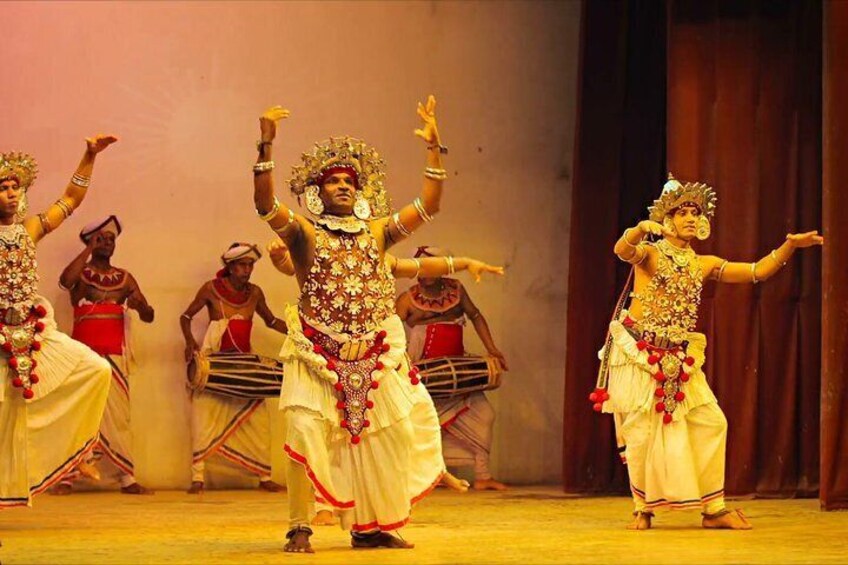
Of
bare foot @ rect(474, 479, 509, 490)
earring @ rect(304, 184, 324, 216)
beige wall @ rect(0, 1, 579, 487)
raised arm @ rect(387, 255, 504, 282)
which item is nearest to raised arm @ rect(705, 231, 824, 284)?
raised arm @ rect(387, 255, 504, 282)

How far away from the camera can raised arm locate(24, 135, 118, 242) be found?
6562mm

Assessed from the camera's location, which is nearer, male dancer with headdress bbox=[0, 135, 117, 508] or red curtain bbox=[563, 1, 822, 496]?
male dancer with headdress bbox=[0, 135, 117, 508]

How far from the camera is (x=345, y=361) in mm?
5840

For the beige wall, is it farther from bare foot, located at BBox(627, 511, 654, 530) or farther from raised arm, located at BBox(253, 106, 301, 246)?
raised arm, located at BBox(253, 106, 301, 246)

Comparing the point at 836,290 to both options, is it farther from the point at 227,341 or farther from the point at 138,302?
the point at 138,302

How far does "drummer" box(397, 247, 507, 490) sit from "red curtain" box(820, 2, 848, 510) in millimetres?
2388

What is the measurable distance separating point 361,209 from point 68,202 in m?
1.41

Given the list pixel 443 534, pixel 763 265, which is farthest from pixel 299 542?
pixel 763 265

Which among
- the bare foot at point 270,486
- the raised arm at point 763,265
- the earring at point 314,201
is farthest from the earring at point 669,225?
the bare foot at point 270,486

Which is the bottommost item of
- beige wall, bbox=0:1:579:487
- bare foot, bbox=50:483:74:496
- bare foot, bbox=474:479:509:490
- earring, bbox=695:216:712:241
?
bare foot, bbox=50:483:74:496

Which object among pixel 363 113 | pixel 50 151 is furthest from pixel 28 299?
pixel 363 113

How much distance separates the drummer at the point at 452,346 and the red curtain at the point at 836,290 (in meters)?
2.39

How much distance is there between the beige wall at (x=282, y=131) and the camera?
943cm

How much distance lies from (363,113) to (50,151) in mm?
1891
